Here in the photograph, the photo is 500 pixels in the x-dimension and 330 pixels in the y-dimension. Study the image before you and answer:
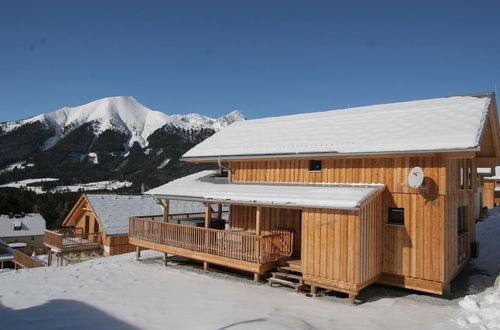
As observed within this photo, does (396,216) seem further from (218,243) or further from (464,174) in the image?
(218,243)

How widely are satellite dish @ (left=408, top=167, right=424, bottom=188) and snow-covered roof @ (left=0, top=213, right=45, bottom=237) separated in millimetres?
51086

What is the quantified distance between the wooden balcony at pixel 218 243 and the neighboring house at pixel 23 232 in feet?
134

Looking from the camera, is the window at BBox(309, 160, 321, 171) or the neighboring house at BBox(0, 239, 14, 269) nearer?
the window at BBox(309, 160, 321, 171)

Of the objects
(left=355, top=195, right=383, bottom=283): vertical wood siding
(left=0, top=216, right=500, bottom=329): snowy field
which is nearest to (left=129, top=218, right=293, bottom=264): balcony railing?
(left=0, top=216, right=500, bottom=329): snowy field

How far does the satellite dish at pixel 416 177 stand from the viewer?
32.0ft

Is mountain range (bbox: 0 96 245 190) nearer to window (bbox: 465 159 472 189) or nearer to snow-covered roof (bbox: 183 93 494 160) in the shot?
snow-covered roof (bbox: 183 93 494 160)

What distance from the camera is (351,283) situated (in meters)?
9.50

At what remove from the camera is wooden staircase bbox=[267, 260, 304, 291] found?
1077 centimetres

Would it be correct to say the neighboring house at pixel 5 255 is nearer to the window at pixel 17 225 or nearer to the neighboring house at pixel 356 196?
the window at pixel 17 225

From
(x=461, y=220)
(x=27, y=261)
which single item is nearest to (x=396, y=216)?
(x=461, y=220)

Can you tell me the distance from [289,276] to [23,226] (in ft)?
167

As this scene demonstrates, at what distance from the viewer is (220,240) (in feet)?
41.1

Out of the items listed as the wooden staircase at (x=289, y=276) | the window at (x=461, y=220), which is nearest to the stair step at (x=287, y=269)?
the wooden staircase at (x=289, y=276)

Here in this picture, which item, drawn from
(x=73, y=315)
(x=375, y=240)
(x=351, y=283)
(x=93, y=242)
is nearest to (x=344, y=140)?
(x=375, y=240)
